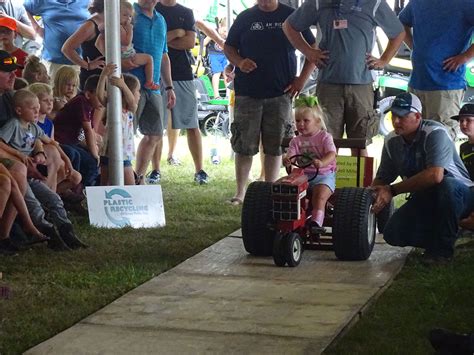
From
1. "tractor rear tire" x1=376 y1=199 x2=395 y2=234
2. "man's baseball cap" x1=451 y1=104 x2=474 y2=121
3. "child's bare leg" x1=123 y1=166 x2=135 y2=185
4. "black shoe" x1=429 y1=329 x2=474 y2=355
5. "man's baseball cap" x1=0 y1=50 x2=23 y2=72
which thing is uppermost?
"man's baseball cap" x1=0 y1=50 x2=23 y2=72

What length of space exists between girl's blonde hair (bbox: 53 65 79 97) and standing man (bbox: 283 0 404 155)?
1998mm

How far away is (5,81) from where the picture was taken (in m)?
7.10

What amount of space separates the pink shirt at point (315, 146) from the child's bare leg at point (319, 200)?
0.17 metres

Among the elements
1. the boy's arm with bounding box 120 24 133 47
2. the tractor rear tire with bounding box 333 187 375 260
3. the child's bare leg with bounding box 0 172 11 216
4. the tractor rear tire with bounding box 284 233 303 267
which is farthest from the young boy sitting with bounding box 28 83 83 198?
the tractor rear tire with bounding box 333 187 375 260

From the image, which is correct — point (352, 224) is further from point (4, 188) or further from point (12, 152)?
point (12, 152)

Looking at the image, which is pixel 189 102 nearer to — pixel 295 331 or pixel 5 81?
pixel 5 81

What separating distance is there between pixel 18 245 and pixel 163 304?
5.60 ft

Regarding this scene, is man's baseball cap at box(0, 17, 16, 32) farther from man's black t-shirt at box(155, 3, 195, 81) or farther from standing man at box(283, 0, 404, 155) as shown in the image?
standing man at box(283, 0, 404, 155)

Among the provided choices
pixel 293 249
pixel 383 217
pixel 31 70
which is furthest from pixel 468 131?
pixel 31 70

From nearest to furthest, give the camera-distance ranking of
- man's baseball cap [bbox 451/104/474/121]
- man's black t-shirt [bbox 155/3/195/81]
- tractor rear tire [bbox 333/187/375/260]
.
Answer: tractor rear tire [bbox 333/187/375/260]
man's baseball cap [bbox 451/104/474/121]
man's black t-shirt [bbox 155/3/195/81]

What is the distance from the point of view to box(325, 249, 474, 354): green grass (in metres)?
4.71

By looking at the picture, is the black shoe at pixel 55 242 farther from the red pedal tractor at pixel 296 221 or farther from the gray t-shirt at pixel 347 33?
the gray t-shirt at pixel 347 33

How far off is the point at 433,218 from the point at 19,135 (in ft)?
9.43

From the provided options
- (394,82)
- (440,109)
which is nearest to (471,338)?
(440,109)
